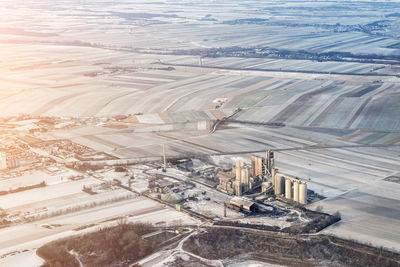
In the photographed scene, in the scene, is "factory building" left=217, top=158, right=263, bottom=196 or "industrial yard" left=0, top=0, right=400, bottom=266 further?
"factory building" left=217, top=158, right=263, bottom=196

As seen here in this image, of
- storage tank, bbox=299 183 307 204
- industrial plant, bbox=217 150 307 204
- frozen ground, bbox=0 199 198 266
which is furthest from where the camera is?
industrial plant, bbox=217 150 307 204

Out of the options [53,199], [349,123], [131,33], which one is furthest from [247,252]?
[131,33]

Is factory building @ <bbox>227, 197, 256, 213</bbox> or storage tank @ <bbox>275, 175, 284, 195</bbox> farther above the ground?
storage tank @ <bbox>275, 175, 284, 195</bbox>

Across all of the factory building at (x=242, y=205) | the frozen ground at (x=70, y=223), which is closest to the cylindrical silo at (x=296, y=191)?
the factory building at (x=242, y=205)

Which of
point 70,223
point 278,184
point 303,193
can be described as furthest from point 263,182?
point 70,223

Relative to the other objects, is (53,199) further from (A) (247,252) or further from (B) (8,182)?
(A) (247,252)

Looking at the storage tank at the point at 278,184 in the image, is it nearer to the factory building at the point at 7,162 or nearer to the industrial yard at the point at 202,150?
the industrial yard at the point at 202,150

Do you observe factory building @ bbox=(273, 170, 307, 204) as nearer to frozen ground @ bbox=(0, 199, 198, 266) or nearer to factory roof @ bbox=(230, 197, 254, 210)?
factory roof @ bbox=(230, 197, 254, 210)

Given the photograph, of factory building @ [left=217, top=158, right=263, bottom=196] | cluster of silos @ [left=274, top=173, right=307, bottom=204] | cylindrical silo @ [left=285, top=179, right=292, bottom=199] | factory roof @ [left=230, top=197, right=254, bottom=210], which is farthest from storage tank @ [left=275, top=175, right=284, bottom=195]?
factory roof @ [left=230, top=197, right=254, bottom=210]
